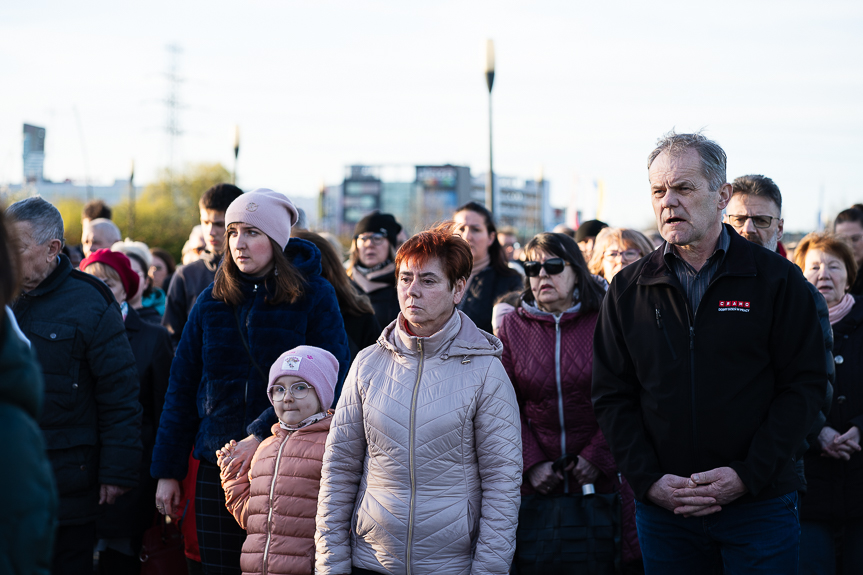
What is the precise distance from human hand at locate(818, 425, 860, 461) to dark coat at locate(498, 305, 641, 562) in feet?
4.24

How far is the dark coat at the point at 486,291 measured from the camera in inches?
239

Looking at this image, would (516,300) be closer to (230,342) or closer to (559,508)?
(559,508)

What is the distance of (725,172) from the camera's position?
10.6 ft

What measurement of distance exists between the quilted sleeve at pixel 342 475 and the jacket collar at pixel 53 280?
5.72 ft

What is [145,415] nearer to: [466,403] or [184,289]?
[184,289]

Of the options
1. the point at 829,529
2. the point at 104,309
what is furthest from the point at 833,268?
the point at 104,309

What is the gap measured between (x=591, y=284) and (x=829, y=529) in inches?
82.7

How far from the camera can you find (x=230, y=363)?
397 cm

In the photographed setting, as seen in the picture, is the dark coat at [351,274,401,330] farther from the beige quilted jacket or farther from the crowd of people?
the beige quilted jacket

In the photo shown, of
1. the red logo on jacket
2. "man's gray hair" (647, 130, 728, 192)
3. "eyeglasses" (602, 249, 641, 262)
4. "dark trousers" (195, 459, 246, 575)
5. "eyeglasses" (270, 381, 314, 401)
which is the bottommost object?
"dark trousers" (195, 459, 246, 575)

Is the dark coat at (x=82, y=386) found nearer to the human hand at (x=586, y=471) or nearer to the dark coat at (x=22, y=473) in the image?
the human hand at (x=586, y=471)

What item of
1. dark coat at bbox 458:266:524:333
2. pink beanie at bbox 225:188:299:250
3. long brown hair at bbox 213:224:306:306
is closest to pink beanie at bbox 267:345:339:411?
A: long brown hair at bbox 213:224:306:306

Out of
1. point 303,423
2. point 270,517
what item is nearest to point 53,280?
point 303,423

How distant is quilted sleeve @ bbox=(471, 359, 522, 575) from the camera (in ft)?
10.3
